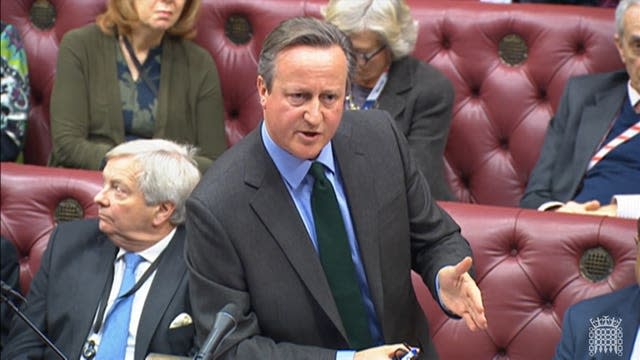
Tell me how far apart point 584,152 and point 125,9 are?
98 centimetres

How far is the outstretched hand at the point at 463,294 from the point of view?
1746 mm

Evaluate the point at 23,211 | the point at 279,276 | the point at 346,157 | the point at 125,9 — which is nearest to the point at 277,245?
the point at 279,276

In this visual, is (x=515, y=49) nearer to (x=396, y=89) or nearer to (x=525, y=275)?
(x=396, y=89)

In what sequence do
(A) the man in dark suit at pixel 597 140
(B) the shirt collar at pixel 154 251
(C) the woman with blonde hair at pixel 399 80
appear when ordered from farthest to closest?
(C) the woman with blonde hair at pixel 399 80, (A) the man in dark suit at pixel 597 140, (B) the shirt collar at pixel 154 251

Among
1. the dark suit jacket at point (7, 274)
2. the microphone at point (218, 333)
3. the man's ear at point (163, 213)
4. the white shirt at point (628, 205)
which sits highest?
the microphone at point (218, 333)

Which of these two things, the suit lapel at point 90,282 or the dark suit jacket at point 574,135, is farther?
the dark suit jacket at point 574,135

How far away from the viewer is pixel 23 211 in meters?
2.53

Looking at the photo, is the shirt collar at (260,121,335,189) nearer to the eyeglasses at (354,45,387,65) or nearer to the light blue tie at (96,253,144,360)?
the light blue tie at (96,253,144,360)

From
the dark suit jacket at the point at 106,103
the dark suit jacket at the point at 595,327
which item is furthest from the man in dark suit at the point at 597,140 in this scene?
the dark suit jacket at the point at 106,103

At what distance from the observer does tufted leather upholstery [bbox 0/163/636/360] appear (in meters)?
2.22

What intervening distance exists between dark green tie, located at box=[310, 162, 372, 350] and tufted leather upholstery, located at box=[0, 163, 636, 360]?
1.37 ft

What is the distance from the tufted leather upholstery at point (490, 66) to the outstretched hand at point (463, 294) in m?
1.06

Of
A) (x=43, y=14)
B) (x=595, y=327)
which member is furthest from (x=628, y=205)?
(x=43, y=14)

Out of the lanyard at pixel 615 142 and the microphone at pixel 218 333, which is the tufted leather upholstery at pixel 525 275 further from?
the microphone at pixel 218 333
